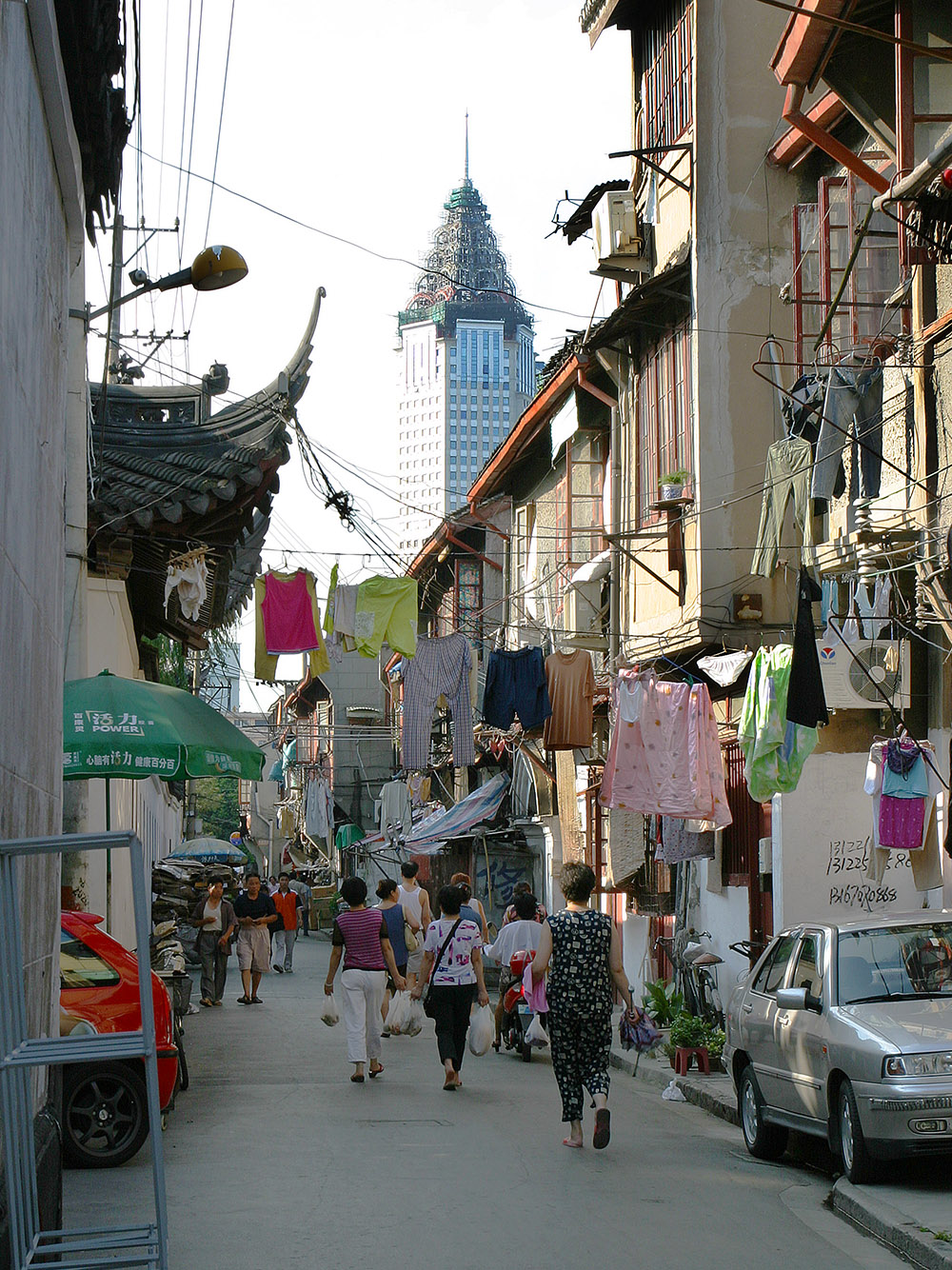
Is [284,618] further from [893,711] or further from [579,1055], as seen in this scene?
[579,1055]

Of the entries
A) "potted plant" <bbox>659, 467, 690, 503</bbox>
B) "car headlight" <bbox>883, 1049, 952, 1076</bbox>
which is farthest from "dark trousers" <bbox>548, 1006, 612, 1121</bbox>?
"potted plant" <bbox>659, 467, 690, 503</bbox>

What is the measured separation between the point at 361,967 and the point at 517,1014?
147 inches

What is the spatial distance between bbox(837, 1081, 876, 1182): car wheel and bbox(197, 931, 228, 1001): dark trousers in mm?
15652

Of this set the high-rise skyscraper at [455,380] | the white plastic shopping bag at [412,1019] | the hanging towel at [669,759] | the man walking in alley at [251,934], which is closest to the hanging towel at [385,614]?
the hanging towel at [669,759]

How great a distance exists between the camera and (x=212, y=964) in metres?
23.6

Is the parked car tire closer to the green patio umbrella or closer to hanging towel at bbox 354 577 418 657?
the green patio umbrella

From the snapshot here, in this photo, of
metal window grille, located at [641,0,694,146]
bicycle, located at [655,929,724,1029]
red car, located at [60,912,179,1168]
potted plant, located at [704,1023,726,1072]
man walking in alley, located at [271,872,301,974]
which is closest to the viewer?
red car, located at [60,912,179,1168]

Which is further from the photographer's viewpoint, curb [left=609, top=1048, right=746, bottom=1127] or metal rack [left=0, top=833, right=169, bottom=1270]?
curb [left=609, top=1048, right=746, bottom=1127]

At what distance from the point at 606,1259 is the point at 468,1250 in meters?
0.66

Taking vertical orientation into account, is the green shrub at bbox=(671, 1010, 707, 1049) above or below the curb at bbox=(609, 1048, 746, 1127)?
above

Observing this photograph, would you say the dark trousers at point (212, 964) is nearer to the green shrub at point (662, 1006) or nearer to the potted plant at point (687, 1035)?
the green shrub at point (662, 1006)

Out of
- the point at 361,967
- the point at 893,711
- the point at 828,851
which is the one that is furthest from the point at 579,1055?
the point at 828,851

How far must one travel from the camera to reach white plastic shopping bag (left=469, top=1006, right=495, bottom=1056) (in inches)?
547

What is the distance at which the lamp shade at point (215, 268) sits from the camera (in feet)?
34.7
